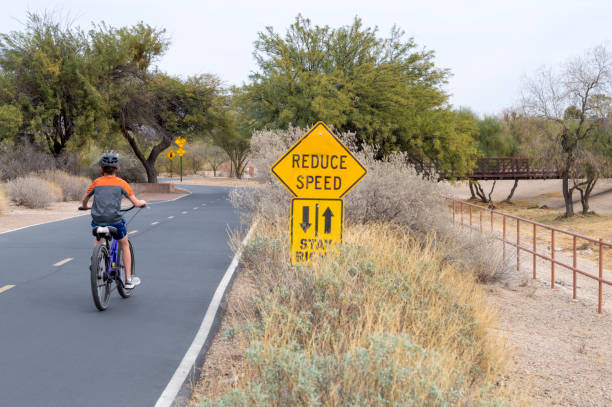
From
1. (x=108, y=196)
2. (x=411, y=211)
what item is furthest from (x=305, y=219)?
(x=411, y=211)

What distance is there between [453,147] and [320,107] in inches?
334

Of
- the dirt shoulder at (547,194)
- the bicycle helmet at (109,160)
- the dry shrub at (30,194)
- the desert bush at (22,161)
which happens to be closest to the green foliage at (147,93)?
the desert bush at (22,161)

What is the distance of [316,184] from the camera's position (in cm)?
827

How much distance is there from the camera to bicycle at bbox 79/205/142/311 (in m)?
7.42

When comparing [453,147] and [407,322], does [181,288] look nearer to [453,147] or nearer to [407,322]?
[407,322]

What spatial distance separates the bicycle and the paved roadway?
10.0 inches

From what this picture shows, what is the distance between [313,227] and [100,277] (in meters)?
2.82

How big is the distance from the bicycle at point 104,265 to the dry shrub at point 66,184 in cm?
2339

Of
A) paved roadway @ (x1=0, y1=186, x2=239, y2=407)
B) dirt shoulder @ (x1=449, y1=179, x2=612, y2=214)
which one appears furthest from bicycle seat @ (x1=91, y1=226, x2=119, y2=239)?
dirt shoulder @ (x1=449, y1=179, x2=612, y2=214)

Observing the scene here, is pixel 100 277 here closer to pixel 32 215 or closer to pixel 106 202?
pixel 106 202

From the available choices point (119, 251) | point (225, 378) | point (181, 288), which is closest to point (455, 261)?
point (181, 288)

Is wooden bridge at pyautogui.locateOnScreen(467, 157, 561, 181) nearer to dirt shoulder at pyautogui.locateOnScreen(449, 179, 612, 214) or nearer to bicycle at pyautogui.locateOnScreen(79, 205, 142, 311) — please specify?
dirt shoulder at pyautogui.locateOnScreen(449, 179, 612, 214)

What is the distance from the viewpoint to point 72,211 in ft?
79.8

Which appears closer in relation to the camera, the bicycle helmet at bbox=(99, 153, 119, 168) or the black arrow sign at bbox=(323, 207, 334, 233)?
the bicycle helmet at bbox=(99, 153, 119, 168)
